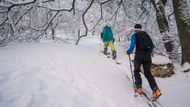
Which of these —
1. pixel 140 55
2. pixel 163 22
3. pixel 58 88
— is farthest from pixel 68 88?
pixel 163 22

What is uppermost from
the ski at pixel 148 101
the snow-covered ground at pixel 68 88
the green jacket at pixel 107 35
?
the green jacket at pixel 107 35

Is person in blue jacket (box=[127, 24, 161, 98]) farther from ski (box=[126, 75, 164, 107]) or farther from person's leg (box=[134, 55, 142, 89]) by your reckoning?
ski (box=[126, 75, 164, 107])

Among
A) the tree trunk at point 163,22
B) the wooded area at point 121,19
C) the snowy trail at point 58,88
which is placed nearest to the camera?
the snowy trail at point 58,88

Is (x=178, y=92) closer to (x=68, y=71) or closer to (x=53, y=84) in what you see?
(x=68, y=71)

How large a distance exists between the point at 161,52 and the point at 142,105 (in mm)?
7191

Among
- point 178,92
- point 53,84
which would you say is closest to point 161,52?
point 178,92

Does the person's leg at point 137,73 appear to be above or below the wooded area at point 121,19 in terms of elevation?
below

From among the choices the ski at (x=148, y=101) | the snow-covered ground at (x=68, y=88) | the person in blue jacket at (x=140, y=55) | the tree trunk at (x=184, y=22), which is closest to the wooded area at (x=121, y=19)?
the tree trunk at (x=184, y=22)

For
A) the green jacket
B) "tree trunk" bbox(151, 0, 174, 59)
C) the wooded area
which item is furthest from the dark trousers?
"tree trunk" bbox(151, 0, 174, 59)

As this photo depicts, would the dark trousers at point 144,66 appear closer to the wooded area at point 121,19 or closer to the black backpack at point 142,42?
the black backpack at point 142,42

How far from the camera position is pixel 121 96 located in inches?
213

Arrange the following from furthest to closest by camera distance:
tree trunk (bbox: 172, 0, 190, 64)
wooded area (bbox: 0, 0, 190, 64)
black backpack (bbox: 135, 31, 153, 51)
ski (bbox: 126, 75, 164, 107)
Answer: wooded area (bbox: 0, 0, 190, 64), tree trunk (bbox: 172, 0, 190, 64), black backpack (bbox: 135, 31, 153, 51), ski (bbox: 126, 75, 164, 107)

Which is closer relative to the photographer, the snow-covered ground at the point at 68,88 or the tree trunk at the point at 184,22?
the snow-covered ground at the point at 68,88

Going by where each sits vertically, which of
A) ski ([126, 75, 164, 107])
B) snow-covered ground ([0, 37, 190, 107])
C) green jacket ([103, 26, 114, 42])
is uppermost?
green jacket ([103, 26, 114, 42])
